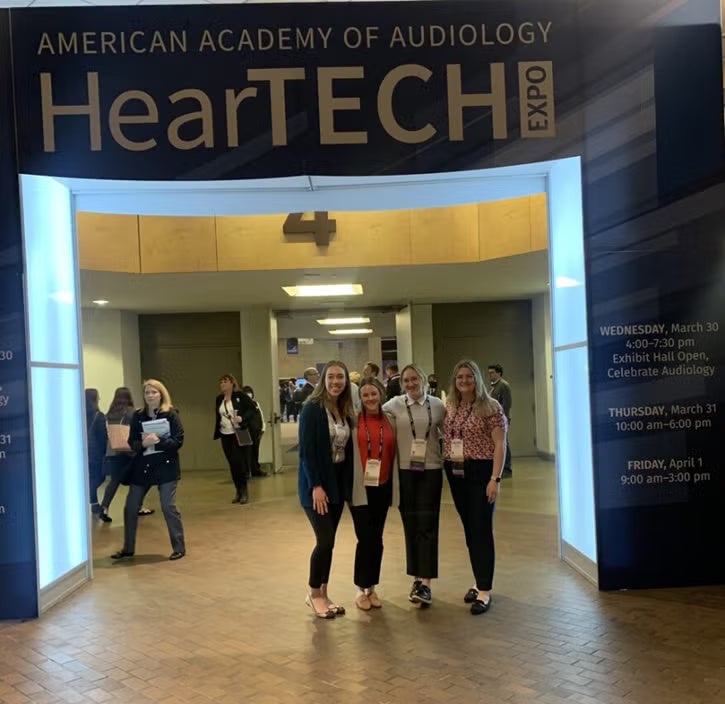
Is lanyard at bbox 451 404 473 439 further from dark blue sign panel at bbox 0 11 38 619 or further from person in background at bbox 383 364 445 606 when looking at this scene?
dark blue sign panel at bbox 0 11 38 619

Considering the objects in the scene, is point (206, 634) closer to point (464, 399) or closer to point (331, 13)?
point (464, 399)

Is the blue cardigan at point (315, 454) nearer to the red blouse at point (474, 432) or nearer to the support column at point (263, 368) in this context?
the red blouse at point (474, 432)

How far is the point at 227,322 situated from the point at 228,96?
8118 millimetres

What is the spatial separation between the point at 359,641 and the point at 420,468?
1.06 m

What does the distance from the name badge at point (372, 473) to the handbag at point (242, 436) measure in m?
4.56

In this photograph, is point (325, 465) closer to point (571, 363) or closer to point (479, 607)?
point (479, 607)

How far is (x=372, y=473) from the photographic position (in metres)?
4.14

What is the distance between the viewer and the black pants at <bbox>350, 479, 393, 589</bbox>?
4.21m

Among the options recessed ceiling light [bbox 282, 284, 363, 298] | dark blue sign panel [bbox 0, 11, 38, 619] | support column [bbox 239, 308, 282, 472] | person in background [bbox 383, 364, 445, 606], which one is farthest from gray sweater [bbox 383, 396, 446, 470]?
support column [bbox 239, 308, 282, 472]

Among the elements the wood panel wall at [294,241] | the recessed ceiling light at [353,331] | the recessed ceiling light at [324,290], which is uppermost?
the wood panel wall at [294,241]

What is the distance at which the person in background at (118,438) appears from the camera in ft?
19.9

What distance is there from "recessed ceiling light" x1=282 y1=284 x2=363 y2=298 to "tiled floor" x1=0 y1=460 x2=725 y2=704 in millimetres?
4533


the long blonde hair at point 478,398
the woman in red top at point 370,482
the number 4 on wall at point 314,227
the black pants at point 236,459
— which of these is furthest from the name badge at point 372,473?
the black pants at point 236,459

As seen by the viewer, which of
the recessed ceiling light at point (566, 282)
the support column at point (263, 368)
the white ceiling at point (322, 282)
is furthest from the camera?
the support column at point (263, 368)
